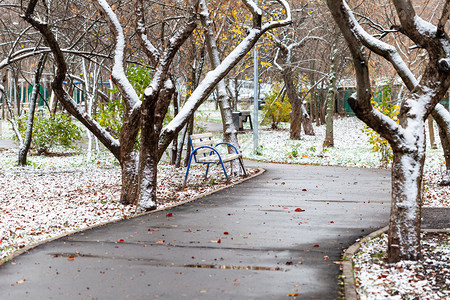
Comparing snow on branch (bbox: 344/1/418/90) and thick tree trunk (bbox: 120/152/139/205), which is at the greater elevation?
snow on branch (bbox: 344/1/418/90)

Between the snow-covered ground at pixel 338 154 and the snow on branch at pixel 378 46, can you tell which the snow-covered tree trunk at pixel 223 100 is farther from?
the snow on branch at pixel 378 46

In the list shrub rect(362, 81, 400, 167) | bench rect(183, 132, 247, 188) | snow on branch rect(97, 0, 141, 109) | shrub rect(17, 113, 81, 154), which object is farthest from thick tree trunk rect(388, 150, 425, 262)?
shrub rect(17, 113, 81, 154)

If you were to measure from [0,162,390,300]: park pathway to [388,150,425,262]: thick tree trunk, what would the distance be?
0.66m

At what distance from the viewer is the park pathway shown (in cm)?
475

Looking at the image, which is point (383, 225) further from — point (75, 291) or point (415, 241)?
point (75, 291)

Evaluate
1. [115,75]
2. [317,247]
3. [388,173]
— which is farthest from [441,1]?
[317,247]

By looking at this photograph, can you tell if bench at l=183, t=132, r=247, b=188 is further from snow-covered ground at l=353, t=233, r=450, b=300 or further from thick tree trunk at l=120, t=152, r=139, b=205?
snow-covered ground at l=353, t=233, r=450, b=300

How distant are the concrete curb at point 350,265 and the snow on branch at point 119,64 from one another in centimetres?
453

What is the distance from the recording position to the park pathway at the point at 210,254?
475cm

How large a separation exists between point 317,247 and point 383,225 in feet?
5.54

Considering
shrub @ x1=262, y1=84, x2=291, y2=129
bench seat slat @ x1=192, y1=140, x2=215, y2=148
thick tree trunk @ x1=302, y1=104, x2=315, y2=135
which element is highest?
shrub @ x1=262, y1=84, x2=291, y2=129

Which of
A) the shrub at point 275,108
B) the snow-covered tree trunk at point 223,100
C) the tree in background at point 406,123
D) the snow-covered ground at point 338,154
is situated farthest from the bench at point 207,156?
the shrub at point 275,108

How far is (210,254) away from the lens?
5.92 m

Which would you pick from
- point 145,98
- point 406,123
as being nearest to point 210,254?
point 406,123
